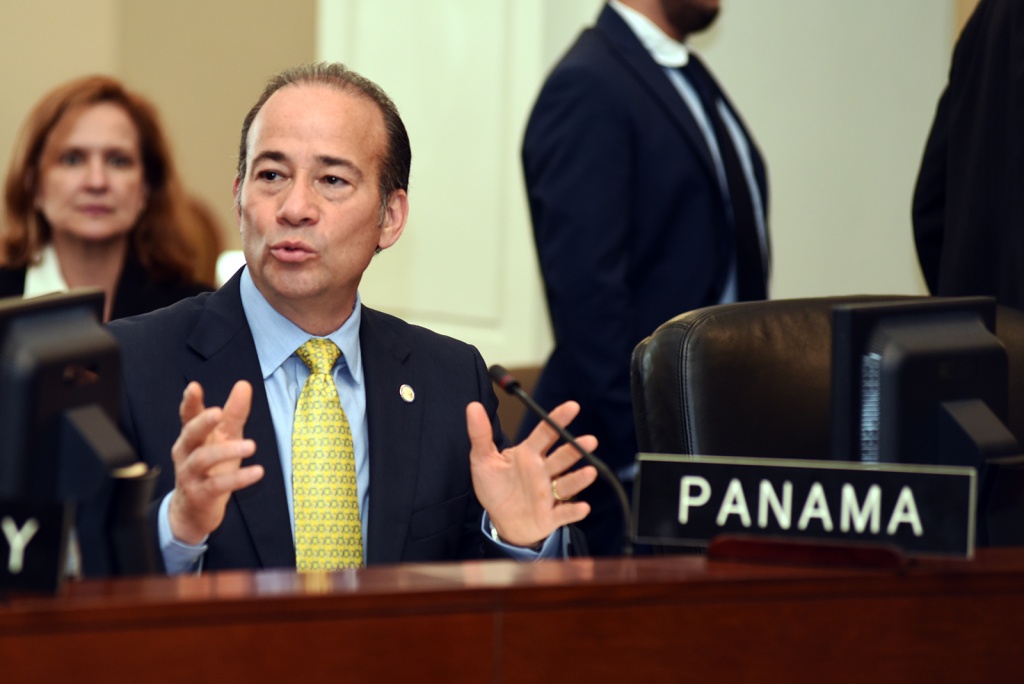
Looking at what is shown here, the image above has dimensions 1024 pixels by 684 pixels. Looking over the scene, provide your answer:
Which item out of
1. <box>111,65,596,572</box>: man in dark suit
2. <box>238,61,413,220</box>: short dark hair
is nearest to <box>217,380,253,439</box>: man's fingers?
<box>111,65,596,572</box>: man in dark suit

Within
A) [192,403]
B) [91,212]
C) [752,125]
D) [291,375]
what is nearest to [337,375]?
[291,375]

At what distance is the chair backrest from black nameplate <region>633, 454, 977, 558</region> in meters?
0.46

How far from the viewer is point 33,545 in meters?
0.99

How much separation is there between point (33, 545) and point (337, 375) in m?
0.89

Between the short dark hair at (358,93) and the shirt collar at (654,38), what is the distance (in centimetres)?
96

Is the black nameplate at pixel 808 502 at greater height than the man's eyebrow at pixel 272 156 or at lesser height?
lesser

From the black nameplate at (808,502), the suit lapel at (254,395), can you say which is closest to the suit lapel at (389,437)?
the suit lapel at (254,395)

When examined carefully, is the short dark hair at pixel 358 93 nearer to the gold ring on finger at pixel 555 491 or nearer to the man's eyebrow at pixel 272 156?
the man's eyebrow at pixel 272 156

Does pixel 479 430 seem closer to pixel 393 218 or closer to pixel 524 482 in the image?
pixel 524 482

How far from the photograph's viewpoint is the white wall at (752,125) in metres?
4.24

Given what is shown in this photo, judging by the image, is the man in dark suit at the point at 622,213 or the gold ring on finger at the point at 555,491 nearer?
the gold ring on finger at the point at 555,491

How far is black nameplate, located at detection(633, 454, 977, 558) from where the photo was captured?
118 centimetres

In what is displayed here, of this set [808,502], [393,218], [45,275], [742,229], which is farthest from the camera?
Result: [45,275]

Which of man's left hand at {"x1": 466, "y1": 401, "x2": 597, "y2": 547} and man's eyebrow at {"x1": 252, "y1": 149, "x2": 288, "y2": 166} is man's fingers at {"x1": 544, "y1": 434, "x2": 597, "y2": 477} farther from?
man's eyebrow at {"x1": 252, "y1": 149, "x2": 288, "y2": 166}
